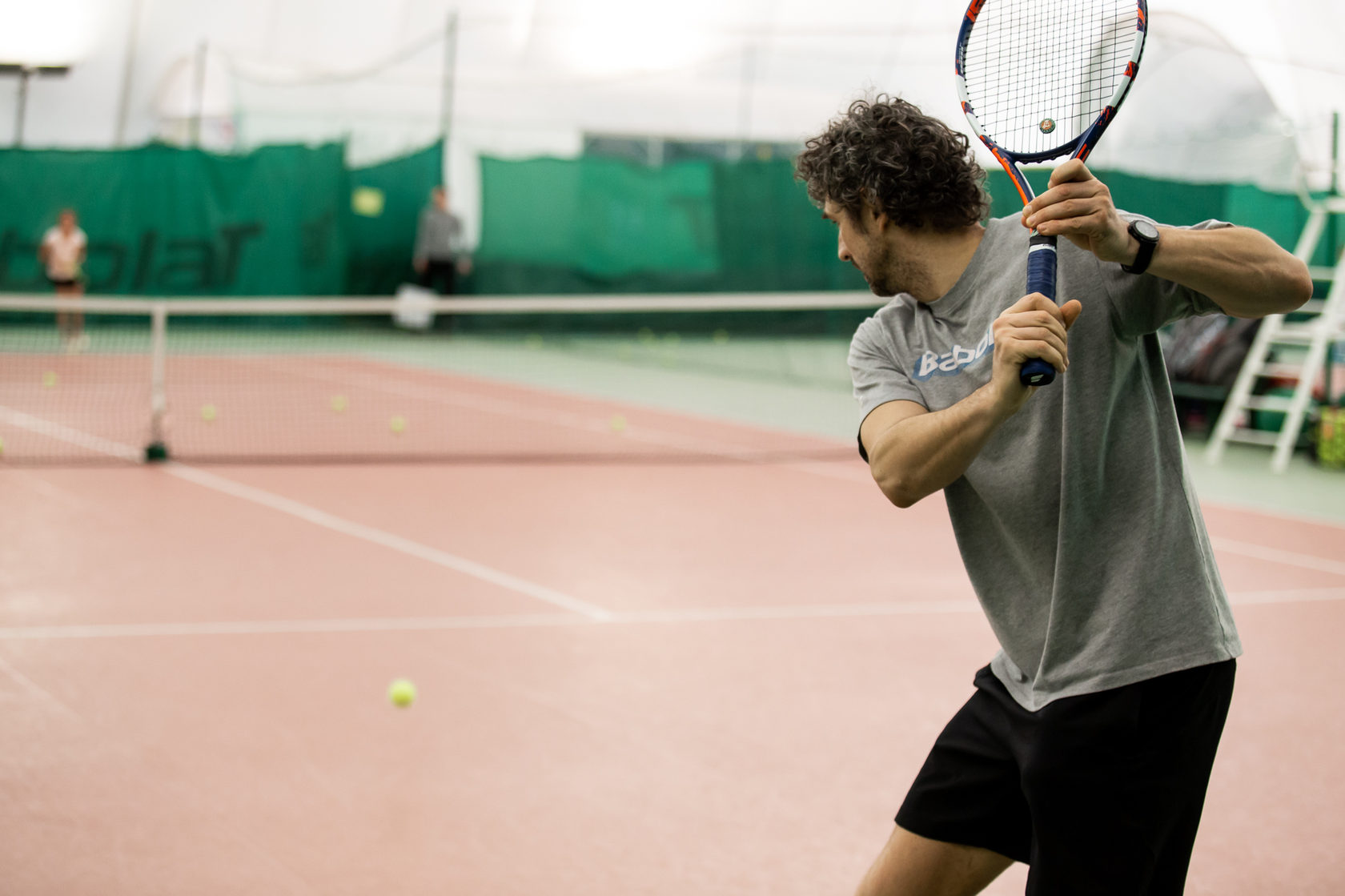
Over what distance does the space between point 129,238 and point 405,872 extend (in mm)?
16108

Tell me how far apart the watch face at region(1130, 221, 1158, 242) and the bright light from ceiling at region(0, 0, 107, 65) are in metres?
21.5

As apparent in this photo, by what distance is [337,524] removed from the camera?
6.73m

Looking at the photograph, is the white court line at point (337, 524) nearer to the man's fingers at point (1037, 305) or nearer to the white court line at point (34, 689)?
the white court line at point (34, 689)

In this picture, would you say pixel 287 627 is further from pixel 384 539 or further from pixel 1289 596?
pixel 1289 596

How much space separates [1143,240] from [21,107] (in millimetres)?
21420

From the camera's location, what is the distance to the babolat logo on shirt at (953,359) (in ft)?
6.61

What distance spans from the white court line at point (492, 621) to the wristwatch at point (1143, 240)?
11.1 feet

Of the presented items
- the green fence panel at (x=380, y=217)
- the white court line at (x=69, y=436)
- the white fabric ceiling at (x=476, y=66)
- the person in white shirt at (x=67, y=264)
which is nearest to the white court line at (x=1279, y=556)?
the white court line at (x=69, y=436)

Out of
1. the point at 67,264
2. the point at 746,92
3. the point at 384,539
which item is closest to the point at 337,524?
the point at 384,539

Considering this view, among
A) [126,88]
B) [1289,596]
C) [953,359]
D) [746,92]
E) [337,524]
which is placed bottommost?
[337,524]

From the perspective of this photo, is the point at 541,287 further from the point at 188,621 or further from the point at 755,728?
the point at 755,728

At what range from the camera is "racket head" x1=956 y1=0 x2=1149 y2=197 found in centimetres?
230

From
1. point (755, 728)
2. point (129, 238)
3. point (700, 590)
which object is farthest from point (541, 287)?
point (755, 728)

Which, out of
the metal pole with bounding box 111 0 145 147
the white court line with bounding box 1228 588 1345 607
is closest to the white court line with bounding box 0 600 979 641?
the white court line with bounding box 1228 588 1345 607
